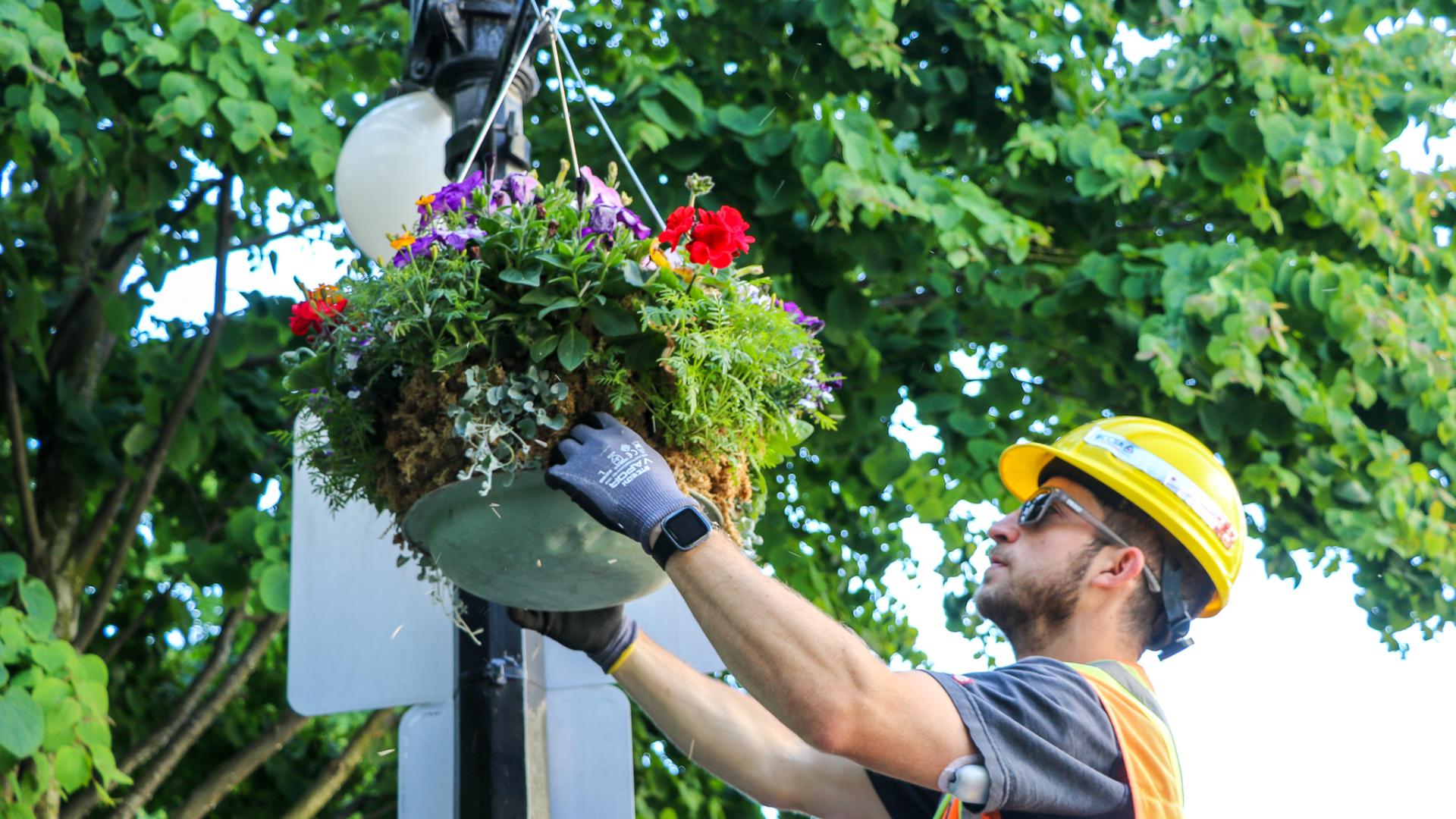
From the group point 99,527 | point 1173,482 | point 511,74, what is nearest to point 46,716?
point 99,527

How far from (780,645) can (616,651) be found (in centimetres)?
88

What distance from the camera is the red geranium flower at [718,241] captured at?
218 cm

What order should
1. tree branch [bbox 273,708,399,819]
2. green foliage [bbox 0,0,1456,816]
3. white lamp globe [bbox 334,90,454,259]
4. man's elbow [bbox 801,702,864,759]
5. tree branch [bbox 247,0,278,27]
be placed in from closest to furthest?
man's elbow [bbox 801,702,864,759], white lamp globe [bbox 334,90,454,259], green foliage [bbox 0,0,1456,816], tree branch [bbox 247,0,278,27], tree branch [bbox 273,708,399,819]

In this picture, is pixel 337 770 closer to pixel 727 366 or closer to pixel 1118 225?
pixel 1118 225

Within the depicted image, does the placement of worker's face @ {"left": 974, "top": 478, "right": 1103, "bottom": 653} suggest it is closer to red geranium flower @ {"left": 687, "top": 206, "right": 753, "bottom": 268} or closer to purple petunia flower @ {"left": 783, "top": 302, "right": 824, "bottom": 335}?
purple petunia flower @ {"left": 783, "top": 302, "right": 824, "bottom": 335}

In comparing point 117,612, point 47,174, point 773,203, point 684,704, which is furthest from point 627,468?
point 117,612

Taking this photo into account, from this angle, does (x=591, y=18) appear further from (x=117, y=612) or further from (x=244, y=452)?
(x=117, y=612)

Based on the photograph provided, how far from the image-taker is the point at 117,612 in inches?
247

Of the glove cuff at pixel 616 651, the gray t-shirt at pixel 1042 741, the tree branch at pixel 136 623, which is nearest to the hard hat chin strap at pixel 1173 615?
the gray t-shirt at pixel 1042 741

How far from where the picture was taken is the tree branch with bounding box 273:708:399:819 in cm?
605

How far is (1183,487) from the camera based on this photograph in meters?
2.89

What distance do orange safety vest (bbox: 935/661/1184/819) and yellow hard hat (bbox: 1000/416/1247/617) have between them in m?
0.47

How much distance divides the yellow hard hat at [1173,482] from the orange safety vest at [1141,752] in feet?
1.53

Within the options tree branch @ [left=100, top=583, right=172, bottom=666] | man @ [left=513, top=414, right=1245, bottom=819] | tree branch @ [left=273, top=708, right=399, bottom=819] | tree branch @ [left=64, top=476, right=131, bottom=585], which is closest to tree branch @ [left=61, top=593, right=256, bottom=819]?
tree branch @ [left=100, top=583, right=172, bottom=666]
